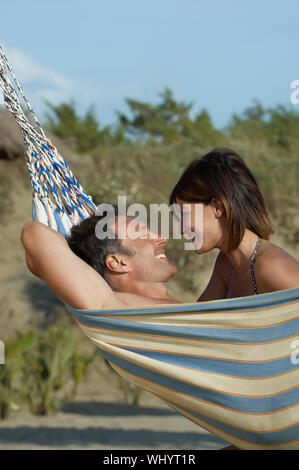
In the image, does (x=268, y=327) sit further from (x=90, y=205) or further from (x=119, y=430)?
(x=119, y=430)

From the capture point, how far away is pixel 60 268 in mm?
1604

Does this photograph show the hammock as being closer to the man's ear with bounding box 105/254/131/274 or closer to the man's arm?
the man's arm

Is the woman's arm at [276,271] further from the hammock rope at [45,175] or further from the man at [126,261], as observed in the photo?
the hammock rope at [45,175]

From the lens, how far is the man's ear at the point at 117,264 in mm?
1957

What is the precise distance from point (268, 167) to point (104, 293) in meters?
9.86

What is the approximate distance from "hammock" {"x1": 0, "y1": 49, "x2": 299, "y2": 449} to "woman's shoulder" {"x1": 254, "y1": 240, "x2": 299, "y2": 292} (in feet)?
0.24

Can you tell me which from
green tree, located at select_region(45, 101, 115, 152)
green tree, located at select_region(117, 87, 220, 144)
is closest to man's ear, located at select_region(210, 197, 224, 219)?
green tree, located at select_region(45, 101, 115, 152)

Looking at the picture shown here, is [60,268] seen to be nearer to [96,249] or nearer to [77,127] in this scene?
[96,249]

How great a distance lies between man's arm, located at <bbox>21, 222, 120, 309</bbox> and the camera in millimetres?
1609

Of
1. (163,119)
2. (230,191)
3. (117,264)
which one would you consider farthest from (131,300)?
(163,119)

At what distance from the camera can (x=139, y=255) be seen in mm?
1974

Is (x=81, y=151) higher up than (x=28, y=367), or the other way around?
(x=81, y=151)

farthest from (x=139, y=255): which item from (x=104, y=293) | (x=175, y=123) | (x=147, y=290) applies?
(x=175, y=123)

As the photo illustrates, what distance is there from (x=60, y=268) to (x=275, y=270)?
57 cm
